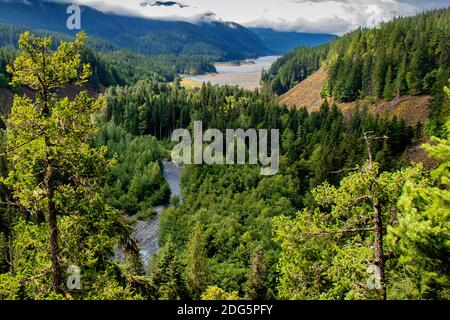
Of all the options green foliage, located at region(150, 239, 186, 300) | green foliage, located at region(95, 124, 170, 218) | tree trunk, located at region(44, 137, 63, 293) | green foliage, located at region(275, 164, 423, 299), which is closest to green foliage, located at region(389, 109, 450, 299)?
green foliage, located at region(275, 164, 423, 299)

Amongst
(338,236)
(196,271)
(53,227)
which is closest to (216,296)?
(338,236)

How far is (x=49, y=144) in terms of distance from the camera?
17.3 metres

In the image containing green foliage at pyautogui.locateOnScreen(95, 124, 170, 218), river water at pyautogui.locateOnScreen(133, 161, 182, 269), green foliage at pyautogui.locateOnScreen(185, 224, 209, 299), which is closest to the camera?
green foliage at pyautogui.locateOnScreen(185, 224, 209, 299)

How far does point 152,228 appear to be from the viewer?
9369 centimetres

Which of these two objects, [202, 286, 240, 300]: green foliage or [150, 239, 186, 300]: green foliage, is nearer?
[202, 286, 240, 300]: green foliage

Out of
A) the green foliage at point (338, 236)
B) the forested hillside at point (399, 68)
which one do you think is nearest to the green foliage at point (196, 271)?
the green foliage at point (338, 236)

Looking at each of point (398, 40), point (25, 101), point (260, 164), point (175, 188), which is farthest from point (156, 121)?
point (25, 101)

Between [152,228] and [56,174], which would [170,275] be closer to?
[56,174]

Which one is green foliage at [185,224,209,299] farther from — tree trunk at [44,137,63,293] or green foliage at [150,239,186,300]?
tree trunk at [44,137,63,293]

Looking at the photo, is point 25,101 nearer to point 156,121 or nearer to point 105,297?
point 105,297

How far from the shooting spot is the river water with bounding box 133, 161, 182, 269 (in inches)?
3192
